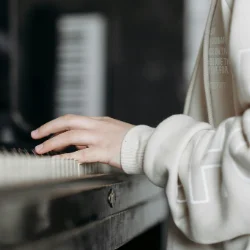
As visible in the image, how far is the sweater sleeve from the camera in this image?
695mm

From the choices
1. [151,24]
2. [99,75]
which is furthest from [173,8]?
[99,75]

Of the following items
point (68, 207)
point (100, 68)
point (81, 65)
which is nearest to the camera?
point (68, 207)

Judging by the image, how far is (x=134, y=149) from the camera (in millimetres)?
833

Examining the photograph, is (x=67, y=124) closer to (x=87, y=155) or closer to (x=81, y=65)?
(x=87, y=155)

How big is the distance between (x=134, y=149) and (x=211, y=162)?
0.45 ft

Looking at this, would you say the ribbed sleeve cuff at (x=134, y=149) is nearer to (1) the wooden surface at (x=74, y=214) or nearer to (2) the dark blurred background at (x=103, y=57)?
(1) the wooden surface at (x=74, y=214)

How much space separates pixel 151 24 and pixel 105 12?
0.30 m

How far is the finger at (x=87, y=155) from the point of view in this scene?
2.62 ft

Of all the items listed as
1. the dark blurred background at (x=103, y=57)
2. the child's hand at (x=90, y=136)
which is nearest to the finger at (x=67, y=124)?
the child's hand at (x=90, y=136)

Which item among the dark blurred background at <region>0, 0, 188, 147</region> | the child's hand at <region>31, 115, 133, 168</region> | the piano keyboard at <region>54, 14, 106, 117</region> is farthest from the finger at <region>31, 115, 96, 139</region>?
the piano keyboard at <region>54, 14, 106, 117</region>

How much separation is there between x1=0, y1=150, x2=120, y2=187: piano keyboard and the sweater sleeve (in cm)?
10

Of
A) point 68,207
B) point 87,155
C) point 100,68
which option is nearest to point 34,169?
point 68,207

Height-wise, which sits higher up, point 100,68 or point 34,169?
point 34,169

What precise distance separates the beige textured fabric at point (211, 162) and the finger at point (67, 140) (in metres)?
0.05
